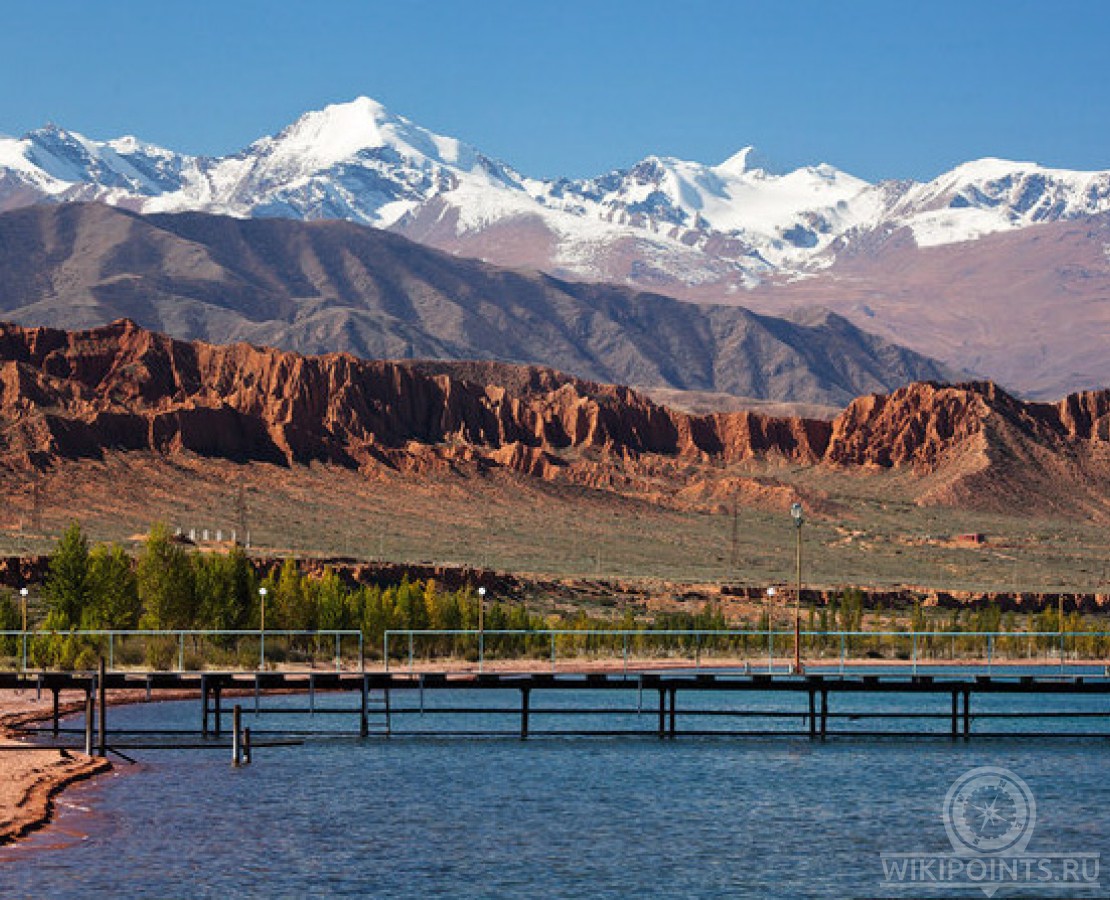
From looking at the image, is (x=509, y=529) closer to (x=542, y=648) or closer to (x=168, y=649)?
(x=542, y=648)

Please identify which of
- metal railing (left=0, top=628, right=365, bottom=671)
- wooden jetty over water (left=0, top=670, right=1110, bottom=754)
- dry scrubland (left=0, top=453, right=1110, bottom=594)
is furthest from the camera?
dry scrubland (left=0, top=453, right=1110, bottom=594)

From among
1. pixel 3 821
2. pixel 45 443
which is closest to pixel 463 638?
pixel 3 821

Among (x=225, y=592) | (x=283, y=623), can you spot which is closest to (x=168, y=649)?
(x=225, y=592)

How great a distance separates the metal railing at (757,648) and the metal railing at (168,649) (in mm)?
4115

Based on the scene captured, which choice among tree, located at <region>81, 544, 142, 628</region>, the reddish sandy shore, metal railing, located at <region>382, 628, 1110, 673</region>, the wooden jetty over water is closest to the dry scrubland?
metal railing, located at <region>382, 628, 1110, 673</region>

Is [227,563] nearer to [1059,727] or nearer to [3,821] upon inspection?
[1059,727]

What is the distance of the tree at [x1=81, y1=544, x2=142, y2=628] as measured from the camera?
88.1 meters

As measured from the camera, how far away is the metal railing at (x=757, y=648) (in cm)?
9681

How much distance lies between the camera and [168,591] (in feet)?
293

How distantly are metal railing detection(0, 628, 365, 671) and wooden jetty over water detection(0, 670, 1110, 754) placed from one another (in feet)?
5.71

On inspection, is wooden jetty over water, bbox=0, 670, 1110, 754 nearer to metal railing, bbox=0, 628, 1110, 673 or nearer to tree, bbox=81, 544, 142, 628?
metal railing, bbox=0, 628, 1110, 673

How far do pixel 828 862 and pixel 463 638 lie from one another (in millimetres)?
55855

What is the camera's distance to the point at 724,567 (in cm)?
15925

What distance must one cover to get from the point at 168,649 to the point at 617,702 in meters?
19.0
